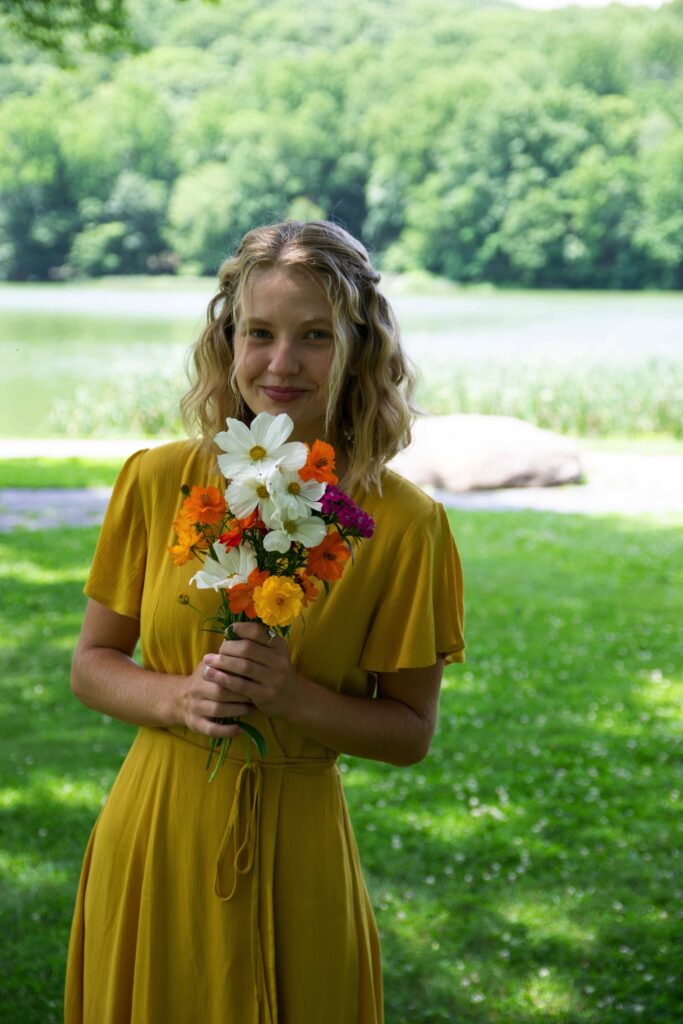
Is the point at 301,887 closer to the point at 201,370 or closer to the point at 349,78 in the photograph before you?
the point at 201,370

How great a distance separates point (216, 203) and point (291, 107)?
39.8 feet

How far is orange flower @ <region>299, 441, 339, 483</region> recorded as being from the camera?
5.69 ft

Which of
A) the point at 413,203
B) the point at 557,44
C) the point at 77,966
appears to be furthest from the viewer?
the point at 557,44

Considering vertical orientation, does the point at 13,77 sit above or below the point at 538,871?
above

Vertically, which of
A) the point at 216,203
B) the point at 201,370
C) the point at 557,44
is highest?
the point at 557,44

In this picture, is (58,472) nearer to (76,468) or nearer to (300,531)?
(76,468)

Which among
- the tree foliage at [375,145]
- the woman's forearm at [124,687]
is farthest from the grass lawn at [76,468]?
the tree foliage at [375,145]

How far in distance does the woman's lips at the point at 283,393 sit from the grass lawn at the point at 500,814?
2.68 m

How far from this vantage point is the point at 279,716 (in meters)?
2.00

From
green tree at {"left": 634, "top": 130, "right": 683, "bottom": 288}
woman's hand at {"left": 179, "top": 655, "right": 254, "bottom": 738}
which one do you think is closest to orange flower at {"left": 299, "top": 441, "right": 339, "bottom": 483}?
woman's hand at {"left": 179, "top": 655, "right": 254, "bottom": 738}

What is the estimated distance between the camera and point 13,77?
57219 mm

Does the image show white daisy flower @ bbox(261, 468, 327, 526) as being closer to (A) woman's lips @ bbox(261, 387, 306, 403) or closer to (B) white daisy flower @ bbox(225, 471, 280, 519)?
(B) white daisy flower @ bbox(225, 471, 280, 519)

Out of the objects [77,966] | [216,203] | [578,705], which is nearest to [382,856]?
[578,705]

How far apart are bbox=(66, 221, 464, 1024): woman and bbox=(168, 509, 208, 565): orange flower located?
0.30 meters
